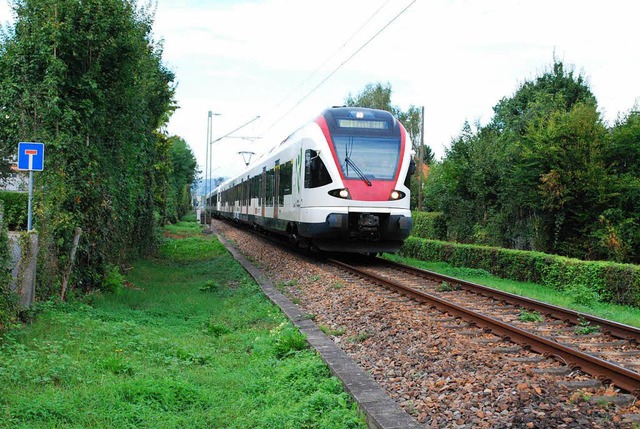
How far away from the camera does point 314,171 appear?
1425 centimetres

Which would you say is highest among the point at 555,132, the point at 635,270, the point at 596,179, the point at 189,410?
the point at 555,132

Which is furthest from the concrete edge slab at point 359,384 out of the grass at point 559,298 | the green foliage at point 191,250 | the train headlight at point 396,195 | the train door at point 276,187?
the green foliage at point 191,250

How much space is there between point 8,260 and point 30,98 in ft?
10.4

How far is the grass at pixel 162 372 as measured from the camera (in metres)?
4.52

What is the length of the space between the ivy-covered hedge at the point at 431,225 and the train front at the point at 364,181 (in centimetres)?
1054

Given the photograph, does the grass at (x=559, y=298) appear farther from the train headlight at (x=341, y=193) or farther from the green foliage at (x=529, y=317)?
the train headlight at (x=341, y=193)

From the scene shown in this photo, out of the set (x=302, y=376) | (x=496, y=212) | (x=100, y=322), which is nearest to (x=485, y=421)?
(x=302, y=376)

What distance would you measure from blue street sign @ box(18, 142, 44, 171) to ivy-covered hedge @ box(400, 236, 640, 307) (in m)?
9.20

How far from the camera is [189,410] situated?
4.79 meters

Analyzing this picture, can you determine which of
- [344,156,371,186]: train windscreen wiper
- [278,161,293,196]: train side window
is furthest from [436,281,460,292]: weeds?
[278,161,293,196]: train side window

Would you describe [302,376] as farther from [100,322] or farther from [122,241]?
[122,241]

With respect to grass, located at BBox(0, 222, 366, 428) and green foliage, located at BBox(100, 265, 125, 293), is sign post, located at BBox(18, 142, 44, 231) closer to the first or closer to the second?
grass, located at BBox(0, 222, 366, 428)

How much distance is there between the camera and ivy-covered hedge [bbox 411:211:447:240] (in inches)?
971

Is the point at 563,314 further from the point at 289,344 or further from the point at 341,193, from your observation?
the point at 341,193
